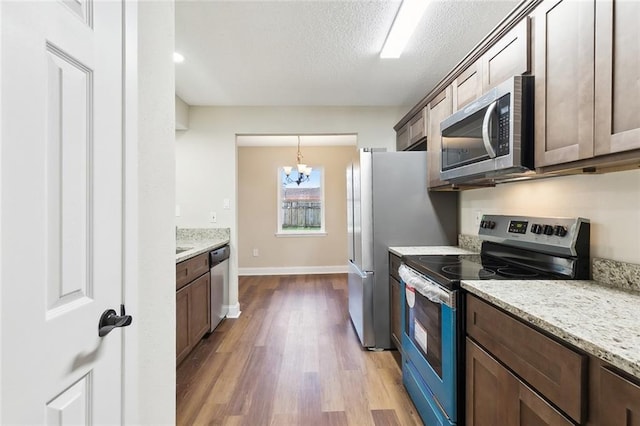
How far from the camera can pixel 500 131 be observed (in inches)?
57.9

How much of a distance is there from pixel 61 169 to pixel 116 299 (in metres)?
0.40

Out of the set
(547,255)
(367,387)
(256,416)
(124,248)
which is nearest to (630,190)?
(547,255)

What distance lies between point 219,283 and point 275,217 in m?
2.57

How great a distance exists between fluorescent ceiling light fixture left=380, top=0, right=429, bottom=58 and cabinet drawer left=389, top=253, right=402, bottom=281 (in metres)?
1.57

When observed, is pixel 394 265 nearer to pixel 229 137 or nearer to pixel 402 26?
pixel 402 26

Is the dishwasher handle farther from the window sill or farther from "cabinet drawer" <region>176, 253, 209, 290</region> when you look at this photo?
the window sill

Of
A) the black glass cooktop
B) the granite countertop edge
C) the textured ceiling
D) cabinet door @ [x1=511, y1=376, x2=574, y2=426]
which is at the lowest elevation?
cabinet door @ [x1=511, y1=376, x2=574, y2=426]

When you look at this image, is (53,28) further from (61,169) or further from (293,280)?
(293,280)

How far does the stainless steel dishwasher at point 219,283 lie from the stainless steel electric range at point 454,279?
1.79m

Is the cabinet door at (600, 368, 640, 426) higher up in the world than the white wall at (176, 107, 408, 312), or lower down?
lower down

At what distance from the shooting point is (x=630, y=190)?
1246 mm

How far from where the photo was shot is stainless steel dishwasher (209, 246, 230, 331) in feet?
9.34

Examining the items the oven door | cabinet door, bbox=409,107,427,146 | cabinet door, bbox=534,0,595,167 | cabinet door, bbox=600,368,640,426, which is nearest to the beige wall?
cabinet door, bbox=409,107,427,146

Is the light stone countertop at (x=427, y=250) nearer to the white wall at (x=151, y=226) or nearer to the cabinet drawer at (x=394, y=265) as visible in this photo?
the cabinet drawer at (x=394, y=265)
